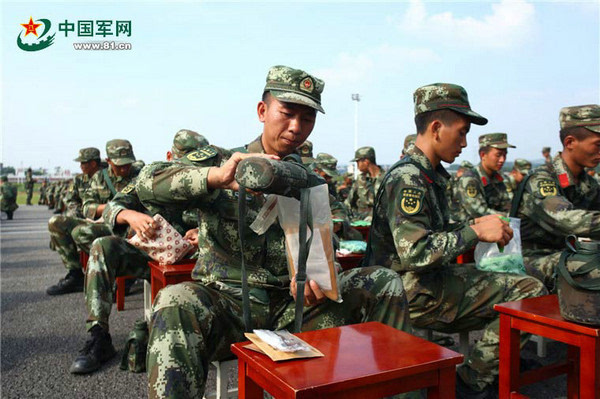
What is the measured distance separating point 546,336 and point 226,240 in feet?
4.79

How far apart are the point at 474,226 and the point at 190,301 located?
156cm

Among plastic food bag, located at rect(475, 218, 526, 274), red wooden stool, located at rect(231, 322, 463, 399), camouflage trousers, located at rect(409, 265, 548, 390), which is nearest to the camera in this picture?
red wooden stool, located at rect(231, 322, 463, 399)

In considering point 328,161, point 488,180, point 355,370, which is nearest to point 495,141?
point 488,180

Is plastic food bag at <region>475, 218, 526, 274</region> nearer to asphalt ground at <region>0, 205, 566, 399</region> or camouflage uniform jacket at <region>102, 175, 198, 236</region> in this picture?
asphalt ground at <region>0, 205, 566, 399</region>

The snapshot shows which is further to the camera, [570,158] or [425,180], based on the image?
[570,158]

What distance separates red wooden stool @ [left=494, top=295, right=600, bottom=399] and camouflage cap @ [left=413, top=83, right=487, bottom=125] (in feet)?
3.55

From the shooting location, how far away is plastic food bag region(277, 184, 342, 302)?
1773 millimetres

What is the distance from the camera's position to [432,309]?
2637mm

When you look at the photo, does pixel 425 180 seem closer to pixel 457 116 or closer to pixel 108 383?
pixel 457 116

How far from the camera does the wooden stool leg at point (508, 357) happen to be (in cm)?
220

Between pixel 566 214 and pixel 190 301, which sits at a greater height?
pixel 566 214

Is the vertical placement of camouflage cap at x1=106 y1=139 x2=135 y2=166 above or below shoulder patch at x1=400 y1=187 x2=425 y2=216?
above

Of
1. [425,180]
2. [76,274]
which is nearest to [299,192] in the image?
[425,180]

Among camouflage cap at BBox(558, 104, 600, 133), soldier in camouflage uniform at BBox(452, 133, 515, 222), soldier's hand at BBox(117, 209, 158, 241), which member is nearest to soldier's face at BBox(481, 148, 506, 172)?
soldier in camouflage uniform at BBox(452, 133, 515, 222)
